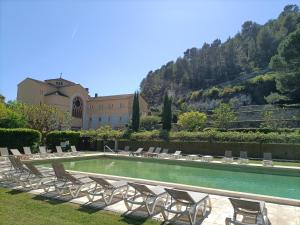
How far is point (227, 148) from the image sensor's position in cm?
2505

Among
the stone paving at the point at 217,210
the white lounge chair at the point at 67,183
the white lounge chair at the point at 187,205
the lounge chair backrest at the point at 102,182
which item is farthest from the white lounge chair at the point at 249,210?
the white lounge chair at the point at 67,183

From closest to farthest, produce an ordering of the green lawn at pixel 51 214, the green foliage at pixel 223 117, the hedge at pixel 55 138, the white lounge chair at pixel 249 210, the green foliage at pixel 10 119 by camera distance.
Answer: the white lounge chair at pixel 249 210 < the green lawn at pixel 51 214 < the hedge at pixel 55 138 < the green foliage at pixel 10 119 < the green foliage at pixel 223 117

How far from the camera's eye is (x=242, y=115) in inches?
2082

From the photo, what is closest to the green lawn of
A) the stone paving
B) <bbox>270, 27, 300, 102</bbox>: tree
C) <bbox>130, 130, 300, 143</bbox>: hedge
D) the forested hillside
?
the stone paving

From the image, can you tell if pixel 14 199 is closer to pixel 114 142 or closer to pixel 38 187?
pixel 38 187

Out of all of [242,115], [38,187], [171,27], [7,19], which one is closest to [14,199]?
[38,187]

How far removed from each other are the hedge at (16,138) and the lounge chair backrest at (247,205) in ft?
65.4

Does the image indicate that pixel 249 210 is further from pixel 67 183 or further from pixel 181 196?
pixel 67 183

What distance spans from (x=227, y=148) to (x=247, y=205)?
1959 centimetres

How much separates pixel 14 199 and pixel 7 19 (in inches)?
319

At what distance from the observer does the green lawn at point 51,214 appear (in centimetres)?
627

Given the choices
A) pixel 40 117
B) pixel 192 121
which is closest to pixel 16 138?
pixel 40 117

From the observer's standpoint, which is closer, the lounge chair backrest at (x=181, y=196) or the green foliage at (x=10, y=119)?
the lounge chair backrest at (x=181, y=196)

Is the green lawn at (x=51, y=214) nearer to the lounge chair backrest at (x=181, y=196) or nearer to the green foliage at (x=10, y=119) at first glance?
the lounge chair backrest at (x=181, y=196)
